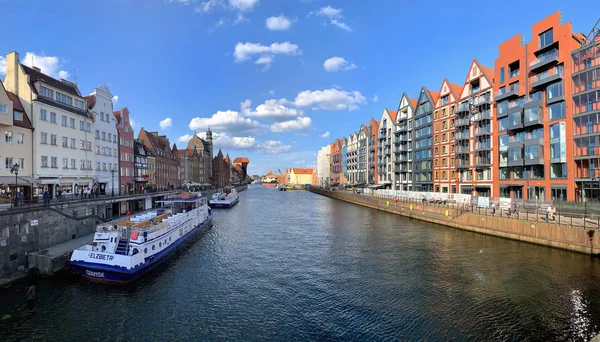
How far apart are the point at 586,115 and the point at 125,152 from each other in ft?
234

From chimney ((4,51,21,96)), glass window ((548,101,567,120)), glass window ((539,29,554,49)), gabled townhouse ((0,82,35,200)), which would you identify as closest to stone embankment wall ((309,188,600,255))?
glass window ((548,101,567,120))

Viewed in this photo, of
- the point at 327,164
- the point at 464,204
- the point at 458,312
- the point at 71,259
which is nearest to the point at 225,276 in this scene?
the point at 71,259

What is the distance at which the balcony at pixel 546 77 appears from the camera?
4031 centimetres

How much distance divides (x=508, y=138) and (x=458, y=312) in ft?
145

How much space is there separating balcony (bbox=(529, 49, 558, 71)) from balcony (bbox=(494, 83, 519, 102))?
12.2ft

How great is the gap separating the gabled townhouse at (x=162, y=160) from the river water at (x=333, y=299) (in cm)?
5311

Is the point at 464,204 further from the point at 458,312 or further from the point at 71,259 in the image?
the point at 71,259

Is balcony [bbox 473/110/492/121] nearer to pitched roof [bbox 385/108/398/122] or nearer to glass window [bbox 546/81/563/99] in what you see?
glass window [bbox 546/81/563/99]

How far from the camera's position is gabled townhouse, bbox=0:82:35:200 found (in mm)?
30547

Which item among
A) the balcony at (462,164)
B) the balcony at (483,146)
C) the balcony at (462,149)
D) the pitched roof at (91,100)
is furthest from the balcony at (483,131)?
the pitched roof at (91,100)

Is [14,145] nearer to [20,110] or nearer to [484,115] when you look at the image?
[20,110]

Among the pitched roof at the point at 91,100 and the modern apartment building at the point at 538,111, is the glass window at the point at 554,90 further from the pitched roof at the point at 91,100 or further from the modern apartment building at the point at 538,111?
the pitched roof at the point at 91,100

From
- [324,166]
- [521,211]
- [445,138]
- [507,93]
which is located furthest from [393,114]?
[324,166]

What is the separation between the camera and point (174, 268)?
26141 millimetres
